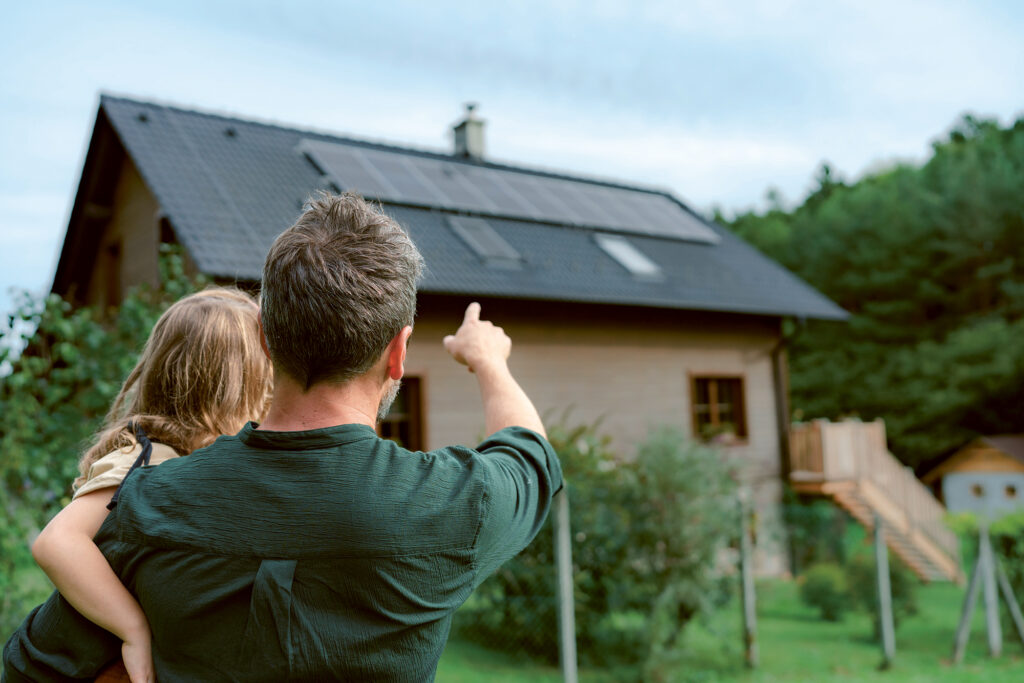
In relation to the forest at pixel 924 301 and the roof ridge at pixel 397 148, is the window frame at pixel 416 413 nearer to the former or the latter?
the roof ridge at pixel 397 148

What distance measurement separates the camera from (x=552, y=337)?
14328 mm

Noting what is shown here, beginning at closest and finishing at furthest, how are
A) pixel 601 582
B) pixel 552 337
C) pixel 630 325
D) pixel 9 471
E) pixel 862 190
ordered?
pixel 9 471 → pixel 601 582 → pixel 552 337 → pixel 630 325 → pixel 862 190

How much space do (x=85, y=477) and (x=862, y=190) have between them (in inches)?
1626

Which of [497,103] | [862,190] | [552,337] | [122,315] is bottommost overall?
[122,315]

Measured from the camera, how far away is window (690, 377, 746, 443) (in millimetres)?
16328

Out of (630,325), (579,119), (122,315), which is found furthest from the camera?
(579,119)

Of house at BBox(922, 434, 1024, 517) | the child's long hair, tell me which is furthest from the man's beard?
house at BBox(922, 434, 1024, 517)

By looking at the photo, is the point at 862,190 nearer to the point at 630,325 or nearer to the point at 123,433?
the point at 630,325

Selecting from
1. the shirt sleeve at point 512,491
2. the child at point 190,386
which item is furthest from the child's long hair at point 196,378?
the shirt sleeve at point 512,491

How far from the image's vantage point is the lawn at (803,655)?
796cm

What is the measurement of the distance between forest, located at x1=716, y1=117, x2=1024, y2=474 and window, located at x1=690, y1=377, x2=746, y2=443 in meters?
12.5

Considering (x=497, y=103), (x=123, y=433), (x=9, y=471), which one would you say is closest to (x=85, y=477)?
(x=123, y=433)

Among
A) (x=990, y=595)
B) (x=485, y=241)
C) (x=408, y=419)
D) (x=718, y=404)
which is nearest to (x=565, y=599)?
(x=990, y=595)

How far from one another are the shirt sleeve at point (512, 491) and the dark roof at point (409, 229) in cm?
966
